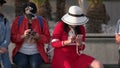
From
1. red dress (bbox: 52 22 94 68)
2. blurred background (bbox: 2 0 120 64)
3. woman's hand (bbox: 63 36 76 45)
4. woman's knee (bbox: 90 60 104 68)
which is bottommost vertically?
blurred background (bbox: 2 0 120 64)

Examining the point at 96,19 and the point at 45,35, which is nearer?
the point at 45,35

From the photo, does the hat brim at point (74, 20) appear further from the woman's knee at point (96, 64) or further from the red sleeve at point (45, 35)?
the woman's knee at point (96, 64)

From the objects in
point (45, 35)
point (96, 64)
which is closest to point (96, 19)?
point (45, 35)

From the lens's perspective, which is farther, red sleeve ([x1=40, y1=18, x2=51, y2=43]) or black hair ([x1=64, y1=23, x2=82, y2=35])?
red sleeve ([x1=40, y1=18, x2=51, y2=43])

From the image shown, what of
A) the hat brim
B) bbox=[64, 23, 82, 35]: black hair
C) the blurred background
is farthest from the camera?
the blurred background

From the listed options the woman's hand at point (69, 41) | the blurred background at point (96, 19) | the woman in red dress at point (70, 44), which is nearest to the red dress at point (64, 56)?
the woman in red dress at point (70, 44)

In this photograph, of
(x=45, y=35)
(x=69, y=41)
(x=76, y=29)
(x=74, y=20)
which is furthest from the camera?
(x=45, y=35)

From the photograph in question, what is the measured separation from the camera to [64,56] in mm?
6703

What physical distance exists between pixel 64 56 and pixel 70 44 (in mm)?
207

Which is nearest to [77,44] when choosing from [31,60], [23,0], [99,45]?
[31,60]

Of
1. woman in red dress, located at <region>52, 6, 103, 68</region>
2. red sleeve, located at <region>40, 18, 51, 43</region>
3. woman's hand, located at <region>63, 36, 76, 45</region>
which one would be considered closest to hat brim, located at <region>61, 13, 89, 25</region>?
woman in red dress, located at <region>52, 6, 103, 68</region>

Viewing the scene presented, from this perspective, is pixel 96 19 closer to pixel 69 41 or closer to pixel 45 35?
pixel 45 35

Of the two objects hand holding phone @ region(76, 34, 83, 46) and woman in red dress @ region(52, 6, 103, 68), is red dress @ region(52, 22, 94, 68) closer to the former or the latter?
woman in red dress @ region(52, 6, 103, 68)

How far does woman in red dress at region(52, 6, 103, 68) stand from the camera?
6.63 m
